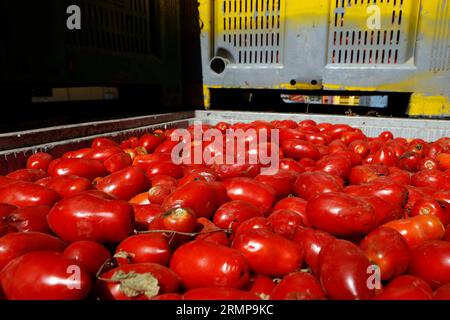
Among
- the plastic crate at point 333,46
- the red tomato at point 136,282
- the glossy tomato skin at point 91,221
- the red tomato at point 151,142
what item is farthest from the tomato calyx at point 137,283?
the plastic crate at point 333,46

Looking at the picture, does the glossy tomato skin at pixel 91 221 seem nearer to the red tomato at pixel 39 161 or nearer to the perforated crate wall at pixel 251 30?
the red tomato at pixel 39 161

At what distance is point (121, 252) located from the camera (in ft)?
4.04

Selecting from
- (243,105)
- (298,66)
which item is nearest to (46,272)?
(298,66)

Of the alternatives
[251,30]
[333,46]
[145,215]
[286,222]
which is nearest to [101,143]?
[145,215]

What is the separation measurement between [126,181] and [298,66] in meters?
2.47

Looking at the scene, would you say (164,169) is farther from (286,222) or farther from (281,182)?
(286,222)

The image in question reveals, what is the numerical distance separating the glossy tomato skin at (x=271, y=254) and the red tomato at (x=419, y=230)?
0.43 metres

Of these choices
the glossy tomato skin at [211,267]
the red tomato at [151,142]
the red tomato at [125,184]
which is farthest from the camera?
the red tomato at [151,142]

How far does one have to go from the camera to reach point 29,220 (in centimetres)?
139

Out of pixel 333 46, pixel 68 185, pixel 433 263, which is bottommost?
pixel 433 263

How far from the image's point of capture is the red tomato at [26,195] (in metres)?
1.58

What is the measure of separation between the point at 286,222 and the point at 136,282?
2.13 ft

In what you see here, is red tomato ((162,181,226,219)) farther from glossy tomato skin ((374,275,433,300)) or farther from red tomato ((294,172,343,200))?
glossy tomato skin ((374,275,433,300))

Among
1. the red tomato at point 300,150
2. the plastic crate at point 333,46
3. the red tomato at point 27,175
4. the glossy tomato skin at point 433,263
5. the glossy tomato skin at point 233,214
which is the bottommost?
the glossy tomato skin at point 433,263
